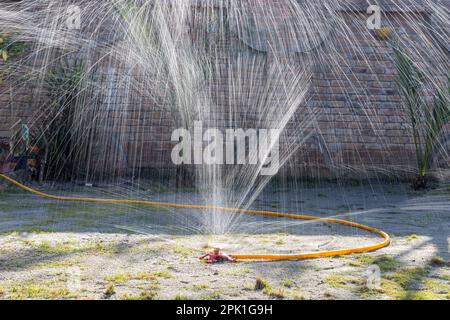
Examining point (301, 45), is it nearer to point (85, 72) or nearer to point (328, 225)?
point (85, 72)

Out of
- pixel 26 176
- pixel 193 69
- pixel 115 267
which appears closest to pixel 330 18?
pixel 193 69

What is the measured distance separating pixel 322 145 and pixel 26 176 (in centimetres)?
617

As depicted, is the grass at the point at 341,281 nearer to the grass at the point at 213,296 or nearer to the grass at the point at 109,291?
the grass at the point at 213,296

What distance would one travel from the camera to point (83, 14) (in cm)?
916

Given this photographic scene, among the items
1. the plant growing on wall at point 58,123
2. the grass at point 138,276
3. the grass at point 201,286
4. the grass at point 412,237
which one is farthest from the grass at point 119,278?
the plant growing on wall at point 58,123

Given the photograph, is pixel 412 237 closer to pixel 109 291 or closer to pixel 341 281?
pixel 341 281

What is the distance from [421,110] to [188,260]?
7819 millimetres

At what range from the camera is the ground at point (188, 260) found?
128 inches

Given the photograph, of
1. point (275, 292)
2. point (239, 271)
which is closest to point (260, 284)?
point (275, 292)

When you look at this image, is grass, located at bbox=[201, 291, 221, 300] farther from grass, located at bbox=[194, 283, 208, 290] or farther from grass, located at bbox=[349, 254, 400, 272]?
grass, located at bbox=[349, 254, 400, 272]

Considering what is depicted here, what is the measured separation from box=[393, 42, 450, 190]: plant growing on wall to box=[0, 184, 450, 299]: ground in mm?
3026

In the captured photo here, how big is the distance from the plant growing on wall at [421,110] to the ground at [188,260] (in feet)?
9.93

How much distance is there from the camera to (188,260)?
4.13 metres

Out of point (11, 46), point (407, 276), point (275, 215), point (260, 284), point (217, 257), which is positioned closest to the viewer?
point (260, 284)
